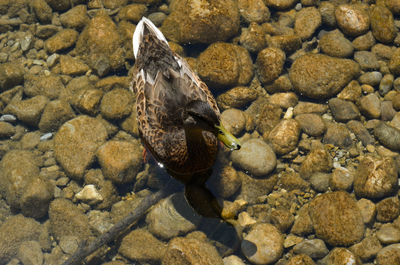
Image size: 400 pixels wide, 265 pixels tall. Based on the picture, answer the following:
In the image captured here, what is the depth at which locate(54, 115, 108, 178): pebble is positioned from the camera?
21.7ft

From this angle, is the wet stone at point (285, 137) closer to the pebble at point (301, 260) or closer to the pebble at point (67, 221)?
the pebble at point (301, 260)

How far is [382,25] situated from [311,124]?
2566 millimetres

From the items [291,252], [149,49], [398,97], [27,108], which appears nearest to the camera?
[291,252]

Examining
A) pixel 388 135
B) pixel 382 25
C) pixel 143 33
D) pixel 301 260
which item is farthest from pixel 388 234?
pixel 143 33

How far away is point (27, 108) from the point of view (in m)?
7.19

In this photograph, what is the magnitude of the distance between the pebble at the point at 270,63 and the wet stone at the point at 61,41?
4191 mm

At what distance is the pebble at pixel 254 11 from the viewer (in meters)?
7.69

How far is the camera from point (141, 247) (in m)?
5.83

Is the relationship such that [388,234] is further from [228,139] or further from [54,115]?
[54,115]

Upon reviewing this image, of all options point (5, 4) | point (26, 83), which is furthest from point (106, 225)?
point (5, 4)

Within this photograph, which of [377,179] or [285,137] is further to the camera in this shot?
[285,137]

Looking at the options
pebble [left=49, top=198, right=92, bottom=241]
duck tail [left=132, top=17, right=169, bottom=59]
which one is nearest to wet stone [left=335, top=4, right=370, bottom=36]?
duck tail [left=132, top=17, right=169, bottom=59]

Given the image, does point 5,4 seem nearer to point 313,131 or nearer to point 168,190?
point 168,190

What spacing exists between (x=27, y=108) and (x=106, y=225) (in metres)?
2.98
